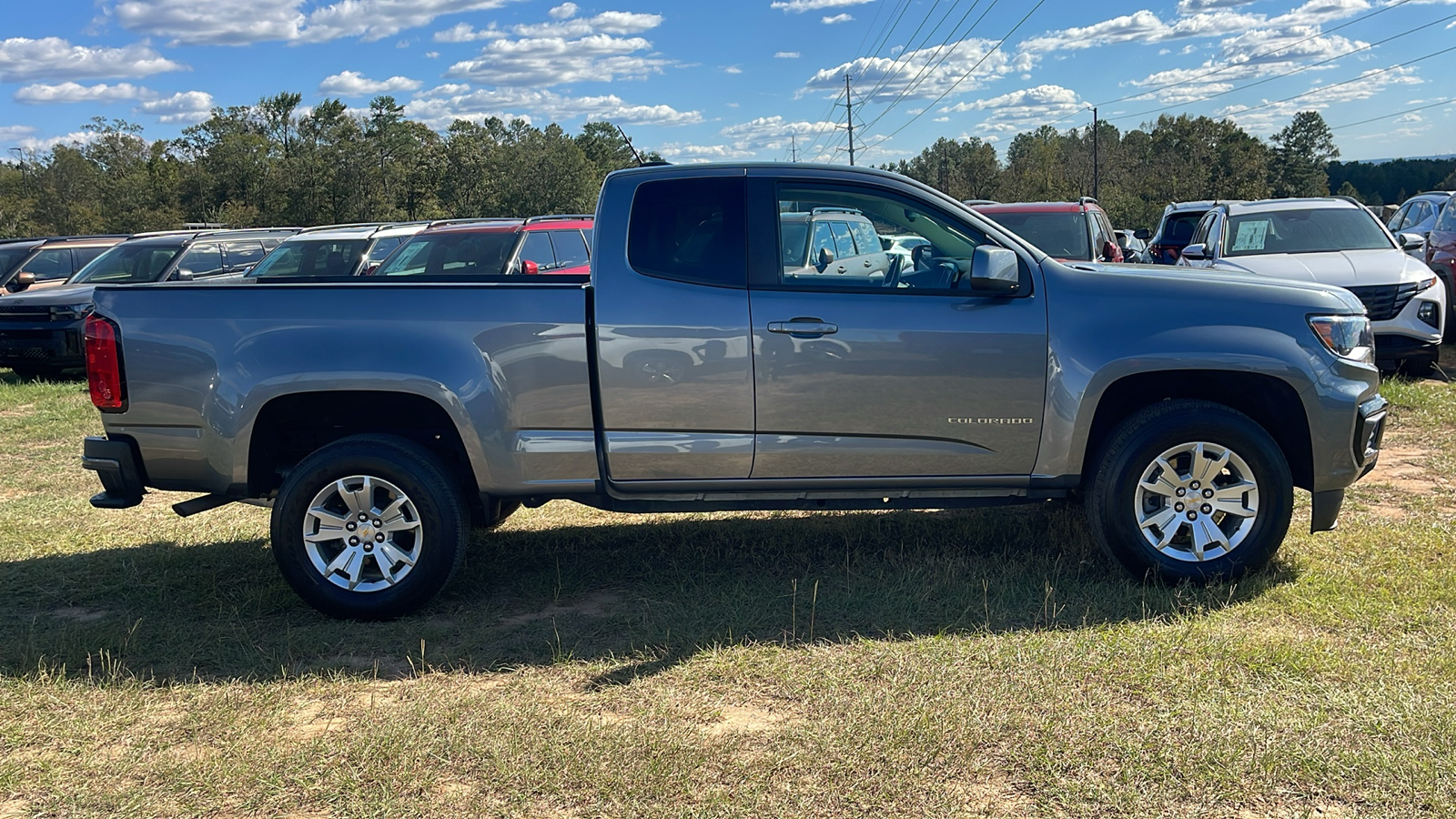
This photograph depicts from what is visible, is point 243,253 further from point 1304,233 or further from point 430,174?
point 430,174

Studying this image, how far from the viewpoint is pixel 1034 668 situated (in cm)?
422

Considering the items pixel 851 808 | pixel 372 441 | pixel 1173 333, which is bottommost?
pixel 851 808

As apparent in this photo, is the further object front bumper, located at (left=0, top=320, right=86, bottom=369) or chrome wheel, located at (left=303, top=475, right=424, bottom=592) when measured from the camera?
front bumper, located at (left=0, top=320, right=86, bottom=369)

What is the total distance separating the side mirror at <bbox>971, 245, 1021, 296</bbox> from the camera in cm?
481

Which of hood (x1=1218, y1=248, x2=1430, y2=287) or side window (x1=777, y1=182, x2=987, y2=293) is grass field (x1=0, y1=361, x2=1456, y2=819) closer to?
side window (x1=777, y1=182, x2=987, y2=293)

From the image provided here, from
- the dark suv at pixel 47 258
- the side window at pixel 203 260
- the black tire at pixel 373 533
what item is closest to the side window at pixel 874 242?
the black tire at pixel 373 533

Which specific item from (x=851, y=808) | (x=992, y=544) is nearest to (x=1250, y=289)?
(x=992, y=544)

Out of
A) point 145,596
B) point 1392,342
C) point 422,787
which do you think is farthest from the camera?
point 1392,342

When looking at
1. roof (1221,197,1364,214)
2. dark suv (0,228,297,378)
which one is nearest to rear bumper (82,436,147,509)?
dark suv (0,228,297,378)

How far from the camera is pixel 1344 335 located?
507cm

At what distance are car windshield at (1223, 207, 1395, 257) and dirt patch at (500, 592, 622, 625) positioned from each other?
874 centimetres

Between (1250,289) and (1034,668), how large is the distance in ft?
6.87

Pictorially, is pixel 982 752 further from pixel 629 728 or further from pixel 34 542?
pixel 34 542

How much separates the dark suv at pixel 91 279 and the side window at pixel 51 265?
2275 mm
